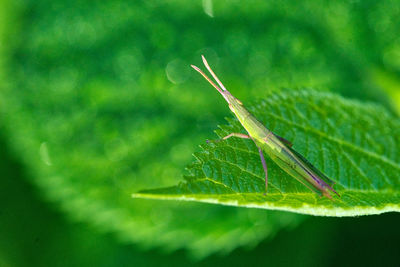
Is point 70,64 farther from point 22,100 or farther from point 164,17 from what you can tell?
point 164,17

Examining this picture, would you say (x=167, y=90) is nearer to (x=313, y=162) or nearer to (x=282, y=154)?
(x=282, y=154)

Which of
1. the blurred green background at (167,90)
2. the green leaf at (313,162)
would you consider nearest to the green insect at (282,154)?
the green leaf at (313,162)

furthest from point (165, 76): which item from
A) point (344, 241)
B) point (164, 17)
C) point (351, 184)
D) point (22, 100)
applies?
point (344, 241)

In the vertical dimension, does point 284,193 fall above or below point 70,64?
below

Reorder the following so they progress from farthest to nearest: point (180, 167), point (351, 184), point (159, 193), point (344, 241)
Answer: point (344, 241), point (180, 167), point (351, 184), point (159, 193)

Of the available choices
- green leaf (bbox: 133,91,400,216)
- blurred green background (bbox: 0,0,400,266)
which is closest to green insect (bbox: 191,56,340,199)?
green leaf (bbox: 133,91,400,216)

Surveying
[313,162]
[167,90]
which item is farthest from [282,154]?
[167,90]

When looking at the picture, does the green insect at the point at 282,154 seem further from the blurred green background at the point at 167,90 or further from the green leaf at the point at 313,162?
the blurred green background at the point at 167,90

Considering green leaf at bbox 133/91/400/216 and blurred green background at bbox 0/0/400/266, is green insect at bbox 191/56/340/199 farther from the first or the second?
blurred green background at bbox 0/0/400/266
